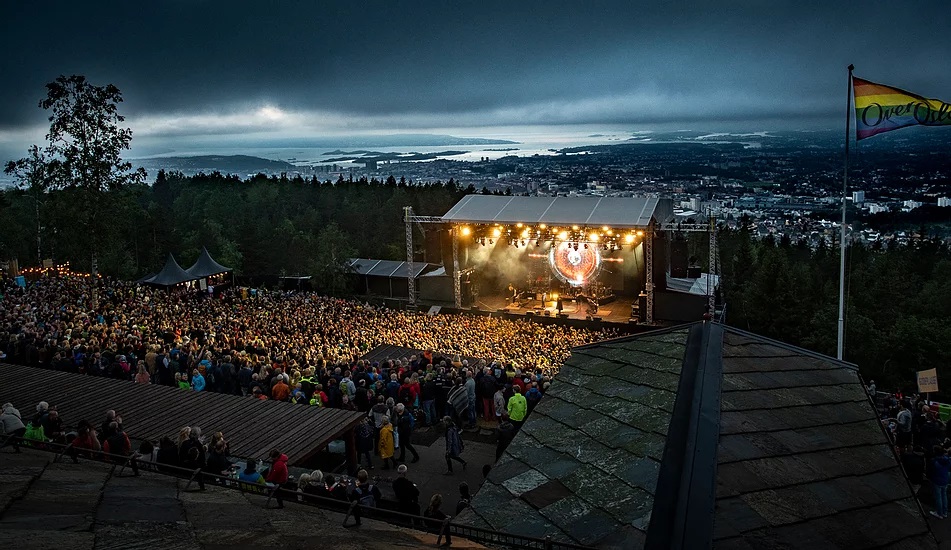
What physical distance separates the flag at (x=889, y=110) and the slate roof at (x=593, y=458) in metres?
12.1

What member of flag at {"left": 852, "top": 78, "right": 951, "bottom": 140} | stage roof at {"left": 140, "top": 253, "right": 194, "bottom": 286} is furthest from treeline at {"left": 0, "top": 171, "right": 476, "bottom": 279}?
flag at {"left": 852, "top": 78, "right": 951, "bottom": 140}

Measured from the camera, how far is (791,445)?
100 inches

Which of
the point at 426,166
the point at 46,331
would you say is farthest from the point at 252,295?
the point at 426,166

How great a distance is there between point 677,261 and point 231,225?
3580 cm

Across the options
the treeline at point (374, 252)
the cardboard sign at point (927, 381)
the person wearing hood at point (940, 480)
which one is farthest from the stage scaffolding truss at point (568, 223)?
the person wearing hood at point (940, 480)

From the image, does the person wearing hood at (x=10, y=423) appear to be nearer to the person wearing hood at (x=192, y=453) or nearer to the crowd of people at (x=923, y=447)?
the person wearing hood at (x=192, y=453)

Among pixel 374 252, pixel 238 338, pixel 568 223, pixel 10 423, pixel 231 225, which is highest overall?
pixel 568 223

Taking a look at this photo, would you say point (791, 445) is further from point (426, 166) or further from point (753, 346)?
point (426, 166)

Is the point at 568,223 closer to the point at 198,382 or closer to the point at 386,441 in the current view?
the point at 198,382

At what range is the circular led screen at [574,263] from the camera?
27125 millimetres

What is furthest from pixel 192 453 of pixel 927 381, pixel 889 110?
pixel 889 110

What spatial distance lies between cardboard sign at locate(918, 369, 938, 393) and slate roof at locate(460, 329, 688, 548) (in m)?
10.6

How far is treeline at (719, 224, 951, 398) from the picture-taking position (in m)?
21.9

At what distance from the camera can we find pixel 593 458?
279 cm
